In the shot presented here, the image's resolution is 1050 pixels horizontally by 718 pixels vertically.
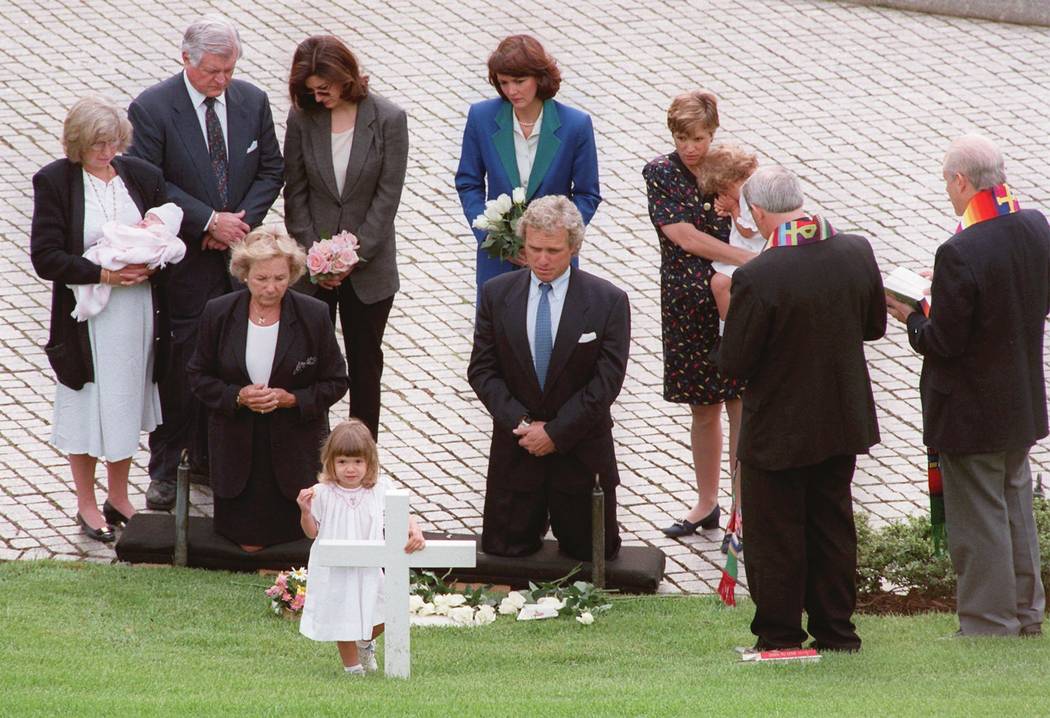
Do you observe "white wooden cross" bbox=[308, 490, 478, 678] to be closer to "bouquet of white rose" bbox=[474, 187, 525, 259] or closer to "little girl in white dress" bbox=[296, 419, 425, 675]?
"little girl in white dress" bbox=[296, 419, 425, 675]

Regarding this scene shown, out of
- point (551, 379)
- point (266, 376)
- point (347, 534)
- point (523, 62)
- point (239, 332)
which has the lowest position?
point (347, 534)

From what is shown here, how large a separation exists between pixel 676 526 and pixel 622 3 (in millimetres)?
9396

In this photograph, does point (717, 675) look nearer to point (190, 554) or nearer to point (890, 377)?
point (190, 554)

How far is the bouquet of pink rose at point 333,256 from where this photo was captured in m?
9.16

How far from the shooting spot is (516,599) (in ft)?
27.7

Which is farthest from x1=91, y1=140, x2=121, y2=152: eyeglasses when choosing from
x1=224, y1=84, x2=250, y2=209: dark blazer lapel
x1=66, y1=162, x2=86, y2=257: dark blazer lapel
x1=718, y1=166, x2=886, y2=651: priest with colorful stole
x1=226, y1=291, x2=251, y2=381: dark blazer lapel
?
x1=718, y1=166, x2=886, y2=651: priest with colorful stole

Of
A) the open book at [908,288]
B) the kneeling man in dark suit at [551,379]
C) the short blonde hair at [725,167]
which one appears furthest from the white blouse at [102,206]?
the open book at [908,288]

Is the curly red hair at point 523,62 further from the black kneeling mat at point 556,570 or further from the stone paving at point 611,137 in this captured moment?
the black kneeling mat at point 556,570

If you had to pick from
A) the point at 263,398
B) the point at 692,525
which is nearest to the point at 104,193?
the point at 263,398

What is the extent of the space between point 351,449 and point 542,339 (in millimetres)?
1627

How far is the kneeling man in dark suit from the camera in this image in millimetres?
8469

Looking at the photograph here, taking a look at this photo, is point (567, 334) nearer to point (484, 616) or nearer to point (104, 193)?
point (484, 616)

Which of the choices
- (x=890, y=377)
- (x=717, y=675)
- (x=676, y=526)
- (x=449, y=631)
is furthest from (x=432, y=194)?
(x=717, y=675)

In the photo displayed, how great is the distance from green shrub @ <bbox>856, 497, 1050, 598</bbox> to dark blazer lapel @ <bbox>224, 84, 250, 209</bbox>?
380cm
